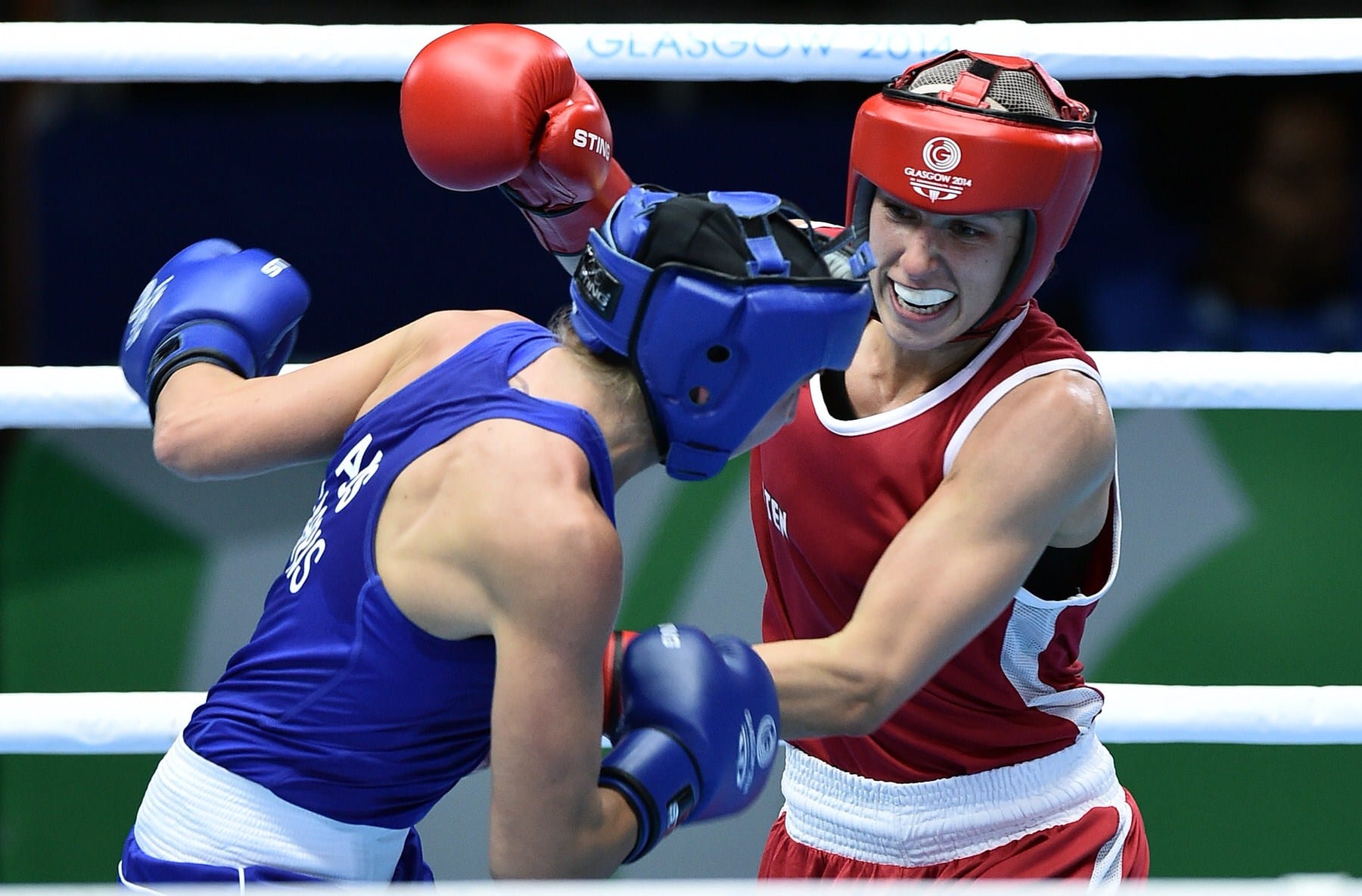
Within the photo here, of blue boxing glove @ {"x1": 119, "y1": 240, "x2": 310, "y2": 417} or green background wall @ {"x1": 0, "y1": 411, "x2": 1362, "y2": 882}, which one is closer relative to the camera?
blue boxing glove @ {"x1": 119, "y1": 240, "x2": 310, "y2": 417}

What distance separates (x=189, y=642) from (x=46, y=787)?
1.63 feet

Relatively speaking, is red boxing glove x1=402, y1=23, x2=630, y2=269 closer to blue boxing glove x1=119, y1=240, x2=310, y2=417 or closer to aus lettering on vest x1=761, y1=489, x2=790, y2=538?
blue boxing glove x1=119, y1=240, x2=310, y2=417

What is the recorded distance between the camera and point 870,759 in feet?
7.08

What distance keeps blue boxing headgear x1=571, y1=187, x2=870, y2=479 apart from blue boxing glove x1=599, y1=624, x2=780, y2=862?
0.64 ft

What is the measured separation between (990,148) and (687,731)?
79cm

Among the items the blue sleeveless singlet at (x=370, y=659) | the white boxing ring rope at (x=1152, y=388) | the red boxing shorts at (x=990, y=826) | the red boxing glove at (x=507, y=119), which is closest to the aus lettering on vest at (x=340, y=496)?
the blue sleeveless singlet at (x=370, y=659)

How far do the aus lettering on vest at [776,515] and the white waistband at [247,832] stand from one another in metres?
0.69

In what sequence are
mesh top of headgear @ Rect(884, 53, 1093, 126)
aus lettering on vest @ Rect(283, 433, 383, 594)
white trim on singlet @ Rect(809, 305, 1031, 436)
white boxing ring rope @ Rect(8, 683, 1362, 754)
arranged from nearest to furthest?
aus lettering on vest @ Rect(283, 433, 383, 594), mesh top of headgear @ Rect(884, 53, 1093, 126), white trim on singlet @ Rect(809, 305, 1031, 436), white boxing ring rope @ Rect(8, 683, 1362, 754)

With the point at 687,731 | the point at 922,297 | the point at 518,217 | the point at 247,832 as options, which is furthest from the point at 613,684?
the point at 518,217

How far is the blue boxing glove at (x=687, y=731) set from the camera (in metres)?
1.58

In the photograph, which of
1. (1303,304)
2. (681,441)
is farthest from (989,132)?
(1303,304)

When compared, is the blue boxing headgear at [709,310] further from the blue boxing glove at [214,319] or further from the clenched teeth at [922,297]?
the blue boxing glove at [214,319]

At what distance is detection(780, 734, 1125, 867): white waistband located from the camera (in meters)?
2.13

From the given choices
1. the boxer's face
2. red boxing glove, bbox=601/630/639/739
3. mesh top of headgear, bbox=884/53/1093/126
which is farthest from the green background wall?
red boxing glove, bbox=601/630/639/739
